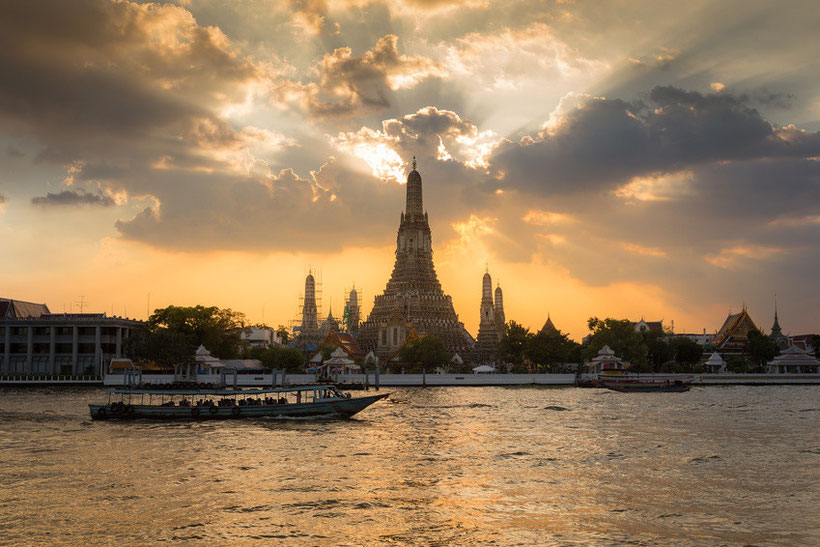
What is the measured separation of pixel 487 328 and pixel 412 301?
26.9m

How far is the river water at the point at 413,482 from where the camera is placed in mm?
22094

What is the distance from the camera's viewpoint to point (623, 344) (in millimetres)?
121938

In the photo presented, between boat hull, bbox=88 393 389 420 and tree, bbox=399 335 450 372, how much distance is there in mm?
58234

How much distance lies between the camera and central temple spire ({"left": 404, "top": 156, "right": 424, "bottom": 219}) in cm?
17488

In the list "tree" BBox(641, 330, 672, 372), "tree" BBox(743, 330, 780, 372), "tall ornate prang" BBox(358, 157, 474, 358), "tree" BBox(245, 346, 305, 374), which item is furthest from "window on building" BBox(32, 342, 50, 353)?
"tree" BBox(743, 330, 780, 372)

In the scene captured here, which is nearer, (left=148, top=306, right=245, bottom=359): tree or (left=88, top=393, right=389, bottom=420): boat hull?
(left=88, top=393, right=389, bottom=420): boat hull

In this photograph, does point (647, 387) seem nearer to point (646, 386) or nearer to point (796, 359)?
point (646, 386)

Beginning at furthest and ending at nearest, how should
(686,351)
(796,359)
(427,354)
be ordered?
(686,351)
(796,359)
(427,354)

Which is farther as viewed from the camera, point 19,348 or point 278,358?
point 19,348

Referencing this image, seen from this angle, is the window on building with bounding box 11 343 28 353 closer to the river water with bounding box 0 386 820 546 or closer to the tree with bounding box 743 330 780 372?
the river water with bounding box 0 386 820 546

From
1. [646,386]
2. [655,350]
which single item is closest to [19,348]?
[646,386]

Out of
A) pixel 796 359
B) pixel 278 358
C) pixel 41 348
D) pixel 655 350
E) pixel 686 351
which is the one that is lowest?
pixel 796 359

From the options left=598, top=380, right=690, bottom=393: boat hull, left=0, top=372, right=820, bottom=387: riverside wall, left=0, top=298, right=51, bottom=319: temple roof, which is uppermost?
left=0, top=298, right=51, bottom=319: temple roof

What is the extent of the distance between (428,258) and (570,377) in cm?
6651
